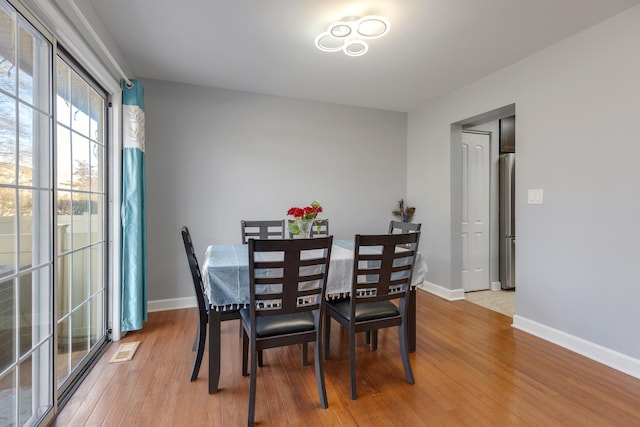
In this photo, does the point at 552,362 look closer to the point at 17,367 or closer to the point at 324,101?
the point at 17,367

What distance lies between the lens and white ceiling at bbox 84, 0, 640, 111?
6.93 feet

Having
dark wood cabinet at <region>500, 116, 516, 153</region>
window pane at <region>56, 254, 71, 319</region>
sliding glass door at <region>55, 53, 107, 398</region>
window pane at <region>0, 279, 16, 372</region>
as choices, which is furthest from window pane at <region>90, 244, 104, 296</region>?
dark wood cabinet at <region>500, 116, 516, 153</region>

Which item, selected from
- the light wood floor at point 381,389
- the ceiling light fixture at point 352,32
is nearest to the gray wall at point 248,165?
the light wood floor at point 381,389

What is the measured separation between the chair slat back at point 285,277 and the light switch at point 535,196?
2.20 meters

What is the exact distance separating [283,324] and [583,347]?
241 cm

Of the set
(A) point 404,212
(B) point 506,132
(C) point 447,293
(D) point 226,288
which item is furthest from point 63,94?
(B) point 506,132

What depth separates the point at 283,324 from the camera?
177 cm

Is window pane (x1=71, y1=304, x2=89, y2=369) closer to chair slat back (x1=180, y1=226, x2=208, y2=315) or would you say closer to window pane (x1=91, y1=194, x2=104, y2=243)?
window pane (x1=91, y1=194, x2=104, y2=243)

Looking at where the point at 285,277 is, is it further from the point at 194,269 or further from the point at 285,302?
the point at 194,269

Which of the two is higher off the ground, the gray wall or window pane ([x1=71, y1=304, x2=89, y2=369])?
the gray wall

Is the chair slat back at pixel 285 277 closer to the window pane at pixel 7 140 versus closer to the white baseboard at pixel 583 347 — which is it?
the window pane at pixel 7 140

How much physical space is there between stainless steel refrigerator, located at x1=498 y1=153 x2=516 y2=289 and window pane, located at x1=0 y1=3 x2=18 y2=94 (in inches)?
187

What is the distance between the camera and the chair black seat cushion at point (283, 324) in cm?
172

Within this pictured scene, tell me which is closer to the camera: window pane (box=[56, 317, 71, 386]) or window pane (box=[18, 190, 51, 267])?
window pane (box=[18, 190, 51, 267])
